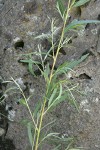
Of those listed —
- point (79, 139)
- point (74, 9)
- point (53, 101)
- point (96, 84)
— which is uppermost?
point (74, 9)

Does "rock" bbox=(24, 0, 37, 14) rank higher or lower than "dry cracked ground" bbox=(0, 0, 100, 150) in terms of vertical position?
higher

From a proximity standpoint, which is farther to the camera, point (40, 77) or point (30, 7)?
point (30, 7)

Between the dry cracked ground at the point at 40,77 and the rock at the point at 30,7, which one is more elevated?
the rock at the point at 30,7

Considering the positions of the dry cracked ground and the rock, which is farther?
the rock

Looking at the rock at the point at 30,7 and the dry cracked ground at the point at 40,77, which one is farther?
the rock at the point at 30,7

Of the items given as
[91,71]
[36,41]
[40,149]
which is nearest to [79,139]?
[40,149]

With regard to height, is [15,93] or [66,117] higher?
[15,93]

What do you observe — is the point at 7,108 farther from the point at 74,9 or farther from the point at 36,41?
the point at 74,9

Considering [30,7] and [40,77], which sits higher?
[30,7]
